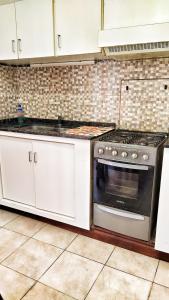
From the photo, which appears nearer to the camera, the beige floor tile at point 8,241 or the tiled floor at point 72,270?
the tiled floor at point 72,270

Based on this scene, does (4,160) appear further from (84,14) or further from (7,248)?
(84,14)

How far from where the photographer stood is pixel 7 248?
186 cm

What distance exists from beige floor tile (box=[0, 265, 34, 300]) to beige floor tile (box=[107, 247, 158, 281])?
0.60 m

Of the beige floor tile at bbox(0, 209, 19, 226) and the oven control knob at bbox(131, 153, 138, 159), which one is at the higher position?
the oven control knob at bbox(131, 153, 138, 159)

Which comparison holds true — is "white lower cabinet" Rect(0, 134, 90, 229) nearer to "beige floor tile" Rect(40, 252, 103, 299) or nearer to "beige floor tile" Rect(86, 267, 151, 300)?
"beige floor tile" Rect(40, 252, 103, 299)

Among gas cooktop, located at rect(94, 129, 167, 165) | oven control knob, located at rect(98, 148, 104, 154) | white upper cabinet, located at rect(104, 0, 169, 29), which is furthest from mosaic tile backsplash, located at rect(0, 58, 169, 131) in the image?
oven control knob, located at rect(98, 148, 104, 154)

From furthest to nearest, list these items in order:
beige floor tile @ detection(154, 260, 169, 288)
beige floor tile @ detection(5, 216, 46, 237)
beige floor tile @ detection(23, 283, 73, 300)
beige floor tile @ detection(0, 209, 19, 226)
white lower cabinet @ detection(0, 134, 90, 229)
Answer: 1. beige floor tile @ detection(0, 209, 19, 226)
2. beige floor tile @ detection(5, 216, 46, 237)
3. white lower cabinet @ detection(0, 134, 90, 229)
4. beige floor tile @ detection(154, 260, 169, 288)
5. beige floor tile @ detection(23, 283, 73, 300)

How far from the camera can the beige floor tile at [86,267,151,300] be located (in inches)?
55.4

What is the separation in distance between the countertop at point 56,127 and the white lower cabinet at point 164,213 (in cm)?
59

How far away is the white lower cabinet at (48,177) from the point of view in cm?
187

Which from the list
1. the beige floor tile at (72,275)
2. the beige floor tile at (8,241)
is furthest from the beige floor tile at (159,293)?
the beige floor tile at (8,241)

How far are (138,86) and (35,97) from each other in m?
1.23

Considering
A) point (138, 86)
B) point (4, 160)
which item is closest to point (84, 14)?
point (138, 86)

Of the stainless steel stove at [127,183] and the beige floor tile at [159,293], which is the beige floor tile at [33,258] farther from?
the beige floor tile at [159,293]
